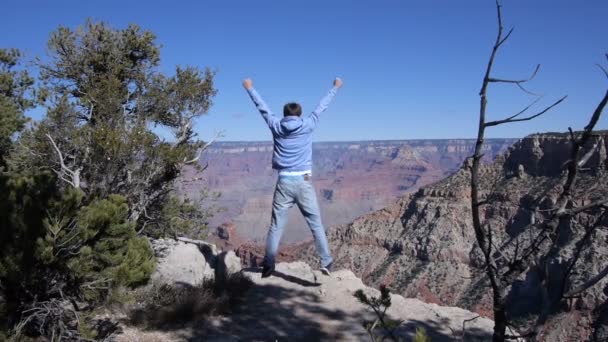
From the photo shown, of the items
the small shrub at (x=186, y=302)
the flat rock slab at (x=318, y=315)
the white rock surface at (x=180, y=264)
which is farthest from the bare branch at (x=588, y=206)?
the white rock surface at (x=180, y=264)

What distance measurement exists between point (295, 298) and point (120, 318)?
2.17 m

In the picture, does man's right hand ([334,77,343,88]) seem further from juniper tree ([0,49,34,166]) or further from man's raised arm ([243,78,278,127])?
juniper tree ([0,49,34,166])

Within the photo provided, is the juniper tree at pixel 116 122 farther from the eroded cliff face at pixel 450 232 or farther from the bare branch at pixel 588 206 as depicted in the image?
the eroded cliff face at pixel 450 232

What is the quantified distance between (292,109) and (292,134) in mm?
319

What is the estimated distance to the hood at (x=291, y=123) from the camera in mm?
6028

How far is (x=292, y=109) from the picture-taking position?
620cm

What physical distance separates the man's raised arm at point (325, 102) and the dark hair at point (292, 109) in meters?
0.19

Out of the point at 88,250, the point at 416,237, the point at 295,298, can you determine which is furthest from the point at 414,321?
the point at 416,237

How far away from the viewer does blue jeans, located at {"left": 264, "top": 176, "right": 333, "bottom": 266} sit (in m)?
6.17

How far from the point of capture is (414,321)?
6285mm

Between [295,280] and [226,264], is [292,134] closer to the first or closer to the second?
[295,280]

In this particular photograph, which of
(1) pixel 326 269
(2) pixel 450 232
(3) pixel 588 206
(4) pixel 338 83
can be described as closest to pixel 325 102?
(4) pixel 338 83

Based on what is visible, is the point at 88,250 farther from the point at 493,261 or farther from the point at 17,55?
the point at 17,55

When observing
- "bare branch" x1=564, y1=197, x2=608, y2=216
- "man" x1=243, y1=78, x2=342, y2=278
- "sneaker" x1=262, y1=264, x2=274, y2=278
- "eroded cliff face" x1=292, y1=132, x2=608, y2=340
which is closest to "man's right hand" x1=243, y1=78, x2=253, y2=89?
"man" x1=243, y1=78, x2=342, y2=278
